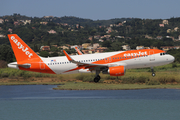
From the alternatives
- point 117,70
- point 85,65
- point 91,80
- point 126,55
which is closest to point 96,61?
point 85,65

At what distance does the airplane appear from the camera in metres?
38.3

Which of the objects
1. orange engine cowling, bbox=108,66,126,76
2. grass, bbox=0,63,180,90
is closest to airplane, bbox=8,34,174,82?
orange engine cowling, bbox=108,66,126,76

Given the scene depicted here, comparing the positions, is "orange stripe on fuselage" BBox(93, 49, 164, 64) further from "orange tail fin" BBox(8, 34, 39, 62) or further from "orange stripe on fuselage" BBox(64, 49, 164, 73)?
"orange tail fin" BBox(8, 34, 39, 62)

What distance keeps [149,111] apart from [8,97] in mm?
15317

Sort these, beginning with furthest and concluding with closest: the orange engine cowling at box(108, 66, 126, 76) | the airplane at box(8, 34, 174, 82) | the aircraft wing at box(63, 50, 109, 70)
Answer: the airplane at box(8, 34, 174, 82) < the orange engine cowling at box(108, 66, 126, 76) < the aircraft wing at box(63, 50, 109, 70)

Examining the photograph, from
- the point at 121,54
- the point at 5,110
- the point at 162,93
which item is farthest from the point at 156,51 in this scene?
the point at 5,110

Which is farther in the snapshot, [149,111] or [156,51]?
[156,51]

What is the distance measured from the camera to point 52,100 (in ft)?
99.2

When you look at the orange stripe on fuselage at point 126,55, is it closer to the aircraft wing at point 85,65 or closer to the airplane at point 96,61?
the airplane at point 96,61

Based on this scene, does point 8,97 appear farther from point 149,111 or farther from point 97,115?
point 149,111

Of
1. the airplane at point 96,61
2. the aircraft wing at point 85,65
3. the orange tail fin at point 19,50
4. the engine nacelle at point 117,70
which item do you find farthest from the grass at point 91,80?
the orange tail fin at point 19,50

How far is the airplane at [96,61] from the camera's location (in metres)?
38.3

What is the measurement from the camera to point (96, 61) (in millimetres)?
39156

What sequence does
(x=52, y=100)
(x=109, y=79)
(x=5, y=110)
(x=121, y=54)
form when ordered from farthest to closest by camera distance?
1. (x=109, y=79)
2. (x=121, y=54)
3. (x=52, y=100)
4. (x=5, y=110)
